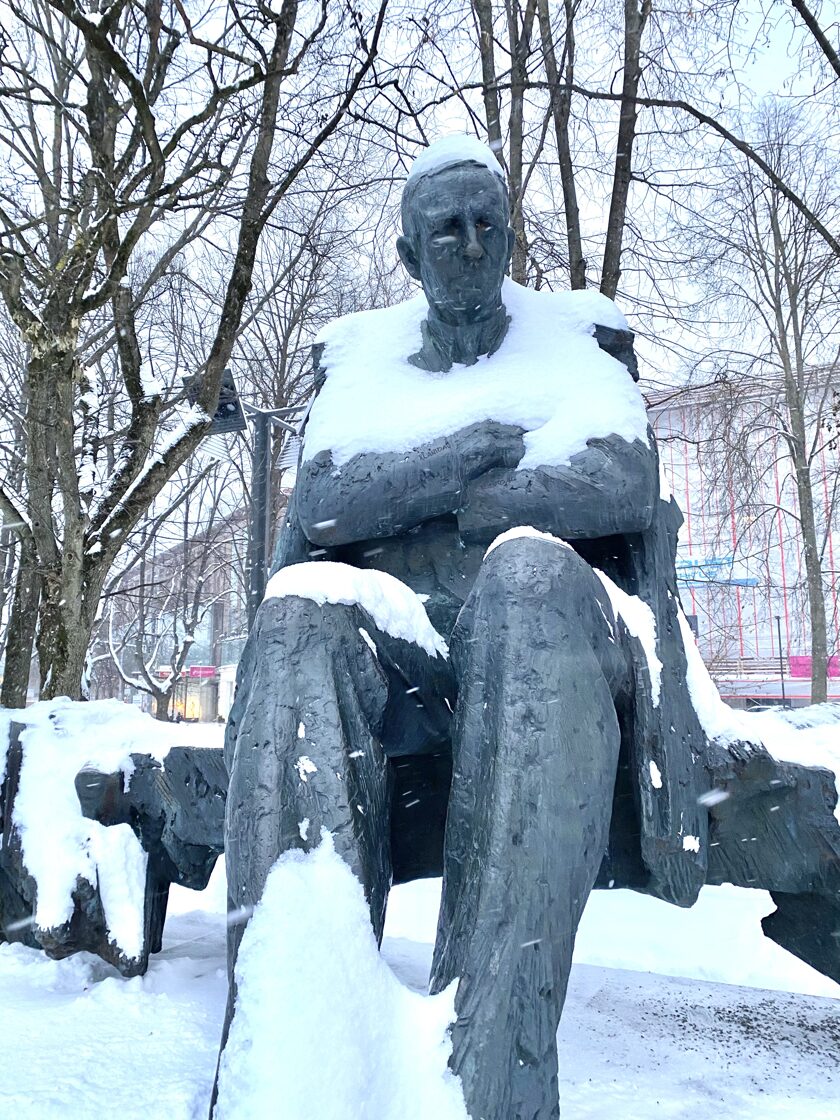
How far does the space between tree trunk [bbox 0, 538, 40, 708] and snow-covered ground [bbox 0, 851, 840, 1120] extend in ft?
16.7

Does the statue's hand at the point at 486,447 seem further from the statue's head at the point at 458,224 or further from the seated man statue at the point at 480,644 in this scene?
the statue's head at the point at 458,224

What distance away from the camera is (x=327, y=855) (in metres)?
1.26

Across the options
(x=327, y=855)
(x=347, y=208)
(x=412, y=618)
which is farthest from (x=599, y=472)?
(x=347, y=208)

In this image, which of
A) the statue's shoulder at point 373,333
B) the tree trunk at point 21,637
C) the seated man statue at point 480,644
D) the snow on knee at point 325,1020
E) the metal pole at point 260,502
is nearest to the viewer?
the snow on knee at point 325,1020

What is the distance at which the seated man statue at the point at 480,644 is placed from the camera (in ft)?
4.17

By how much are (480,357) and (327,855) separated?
1.32m

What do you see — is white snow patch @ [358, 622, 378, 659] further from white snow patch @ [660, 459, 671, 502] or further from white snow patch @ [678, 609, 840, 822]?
white snow patch @ [660, 459, 671, 502]

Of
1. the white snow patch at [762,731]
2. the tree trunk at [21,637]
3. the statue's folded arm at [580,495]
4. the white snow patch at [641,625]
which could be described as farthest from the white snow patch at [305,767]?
the tree trunk at [21,637]

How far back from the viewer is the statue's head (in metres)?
1.98

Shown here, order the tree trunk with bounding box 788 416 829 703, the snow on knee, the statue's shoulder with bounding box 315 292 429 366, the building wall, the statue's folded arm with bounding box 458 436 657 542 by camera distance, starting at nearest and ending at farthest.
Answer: the snow on knee, the statue's folded arm with bounding box 458 436 657 542, the statue's shoulder with bounding box 315 292 429 366, the tree trunk with bounding box 788 416 829 703, the building wall

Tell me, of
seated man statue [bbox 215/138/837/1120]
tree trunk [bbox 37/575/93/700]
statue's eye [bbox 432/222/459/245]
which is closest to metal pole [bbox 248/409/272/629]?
tree trunk [bbox 37/575/93/700]

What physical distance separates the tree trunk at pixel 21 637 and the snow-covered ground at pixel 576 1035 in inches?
201

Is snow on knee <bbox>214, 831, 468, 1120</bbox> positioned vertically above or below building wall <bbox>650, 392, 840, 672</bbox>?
below

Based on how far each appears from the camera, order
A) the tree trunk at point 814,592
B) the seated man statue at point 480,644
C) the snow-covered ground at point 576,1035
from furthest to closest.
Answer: the tree trunk at point 814,592
the snow-covered ground at point 576,1035
the seated man statue at point 480,644
